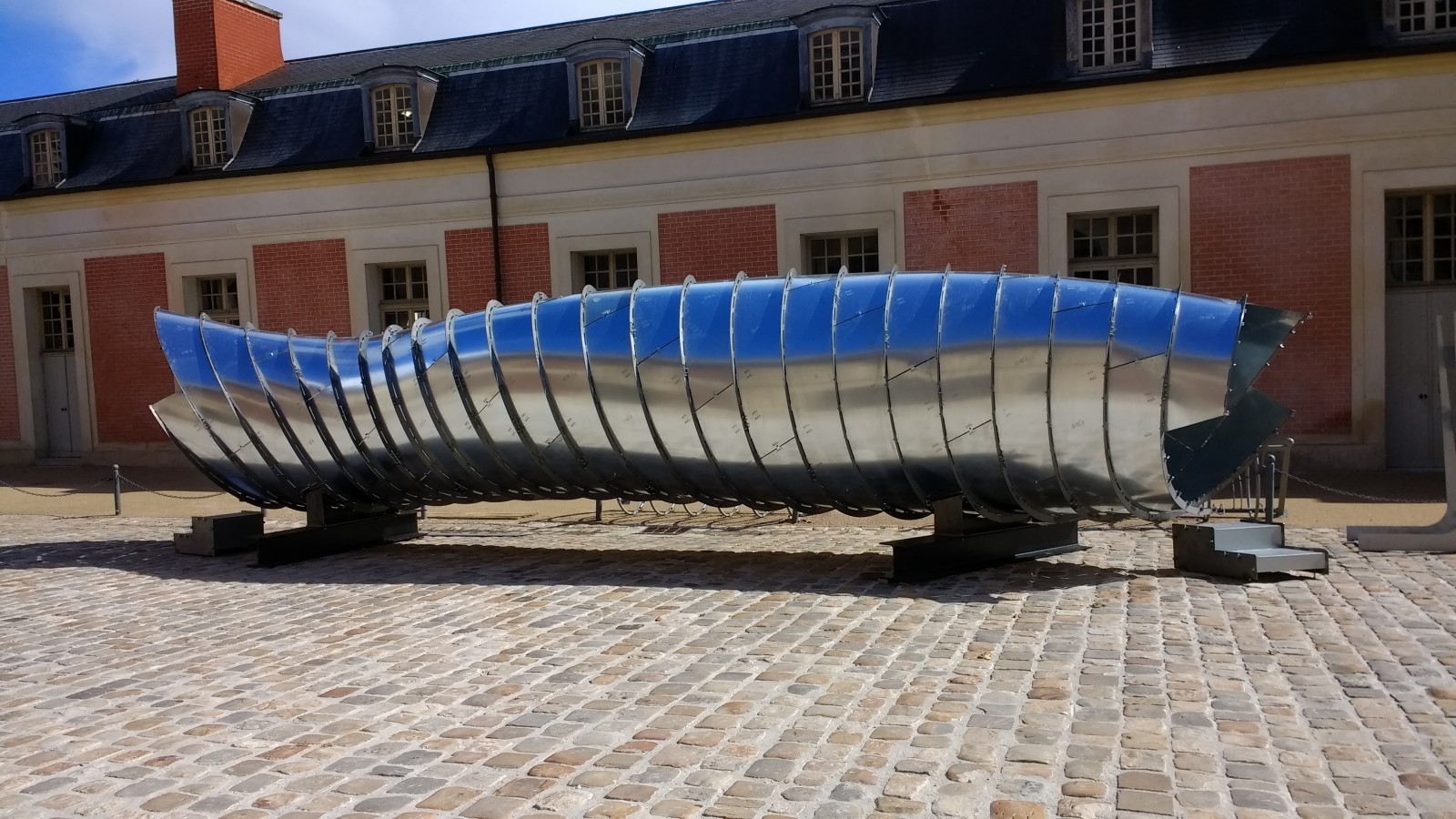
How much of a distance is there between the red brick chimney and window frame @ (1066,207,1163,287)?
16.3m

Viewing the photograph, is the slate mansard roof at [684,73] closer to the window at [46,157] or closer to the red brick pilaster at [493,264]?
the window at [46,157]

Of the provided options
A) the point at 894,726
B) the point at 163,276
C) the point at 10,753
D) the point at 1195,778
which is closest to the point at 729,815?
the point at 894,726

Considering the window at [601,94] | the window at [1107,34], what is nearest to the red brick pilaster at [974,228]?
the window at [1107,34]

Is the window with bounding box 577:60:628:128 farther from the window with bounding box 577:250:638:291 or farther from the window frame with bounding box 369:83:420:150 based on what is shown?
the window frame with bounding box 369:83:420:150

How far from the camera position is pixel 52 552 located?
11078mm

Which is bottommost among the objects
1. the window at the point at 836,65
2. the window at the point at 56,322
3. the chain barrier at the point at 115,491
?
the chain barrier at the point at 115,491

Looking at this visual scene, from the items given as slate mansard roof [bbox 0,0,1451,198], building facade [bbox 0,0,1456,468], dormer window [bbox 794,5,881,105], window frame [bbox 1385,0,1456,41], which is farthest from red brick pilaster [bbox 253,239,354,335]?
window frame [bbox 1385,0,1456,41]

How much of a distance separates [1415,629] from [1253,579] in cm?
154

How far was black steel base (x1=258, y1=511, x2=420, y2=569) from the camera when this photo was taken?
9867 mm

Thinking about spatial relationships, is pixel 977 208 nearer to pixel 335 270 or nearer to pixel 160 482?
pixel 335 270

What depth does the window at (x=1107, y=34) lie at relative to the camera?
14.9 meters

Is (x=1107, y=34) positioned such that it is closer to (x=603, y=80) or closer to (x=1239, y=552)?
(x=603, y=80)

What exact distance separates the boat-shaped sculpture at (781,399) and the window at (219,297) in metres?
11.4

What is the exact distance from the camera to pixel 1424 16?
13.4m
